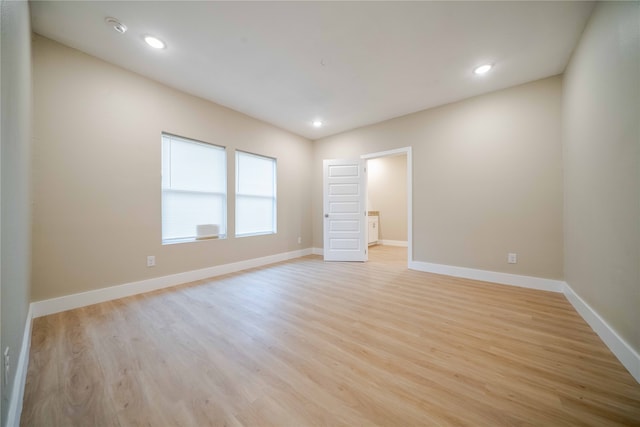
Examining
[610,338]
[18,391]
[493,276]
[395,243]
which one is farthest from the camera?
[395,243]

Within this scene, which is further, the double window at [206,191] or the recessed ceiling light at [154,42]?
the double window at [206,191]

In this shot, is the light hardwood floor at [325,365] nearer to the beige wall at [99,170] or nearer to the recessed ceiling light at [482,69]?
the beige wall at [99,170]

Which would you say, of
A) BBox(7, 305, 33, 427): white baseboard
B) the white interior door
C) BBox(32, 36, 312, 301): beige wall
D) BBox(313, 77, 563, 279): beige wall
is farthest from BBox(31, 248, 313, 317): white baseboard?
BBox(313, 77, 563, 279): beige wall

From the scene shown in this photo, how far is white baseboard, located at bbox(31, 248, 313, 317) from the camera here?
7.03ft

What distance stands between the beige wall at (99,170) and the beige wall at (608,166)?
159 inches

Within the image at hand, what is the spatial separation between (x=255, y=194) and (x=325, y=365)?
321 centimetres

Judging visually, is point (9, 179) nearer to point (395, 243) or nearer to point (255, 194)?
point (255, 194)

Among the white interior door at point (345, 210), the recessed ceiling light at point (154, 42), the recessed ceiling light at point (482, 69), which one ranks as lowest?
the white interior door at point (345, 210)

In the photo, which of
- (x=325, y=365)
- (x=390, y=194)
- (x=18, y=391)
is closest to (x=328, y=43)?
(x=325, y=365)

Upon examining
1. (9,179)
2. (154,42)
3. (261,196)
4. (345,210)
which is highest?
(154,42)

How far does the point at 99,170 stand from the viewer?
7.98 feet

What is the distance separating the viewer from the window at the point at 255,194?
384cm

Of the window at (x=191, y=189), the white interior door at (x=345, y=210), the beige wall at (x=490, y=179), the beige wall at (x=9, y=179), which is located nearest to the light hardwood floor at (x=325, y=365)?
the beige wall at (x=9, y=179)

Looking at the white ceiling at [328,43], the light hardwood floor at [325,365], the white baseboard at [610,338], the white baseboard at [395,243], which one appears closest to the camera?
the light hardwood floor at [325,365]
